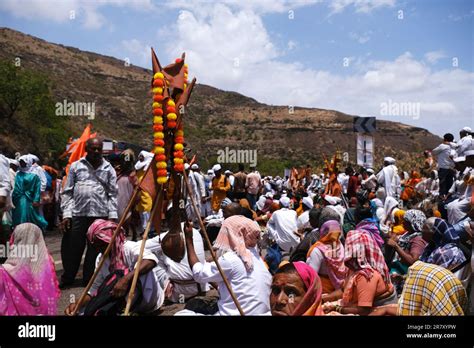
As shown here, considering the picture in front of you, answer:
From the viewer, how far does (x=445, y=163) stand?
9992 millimetres

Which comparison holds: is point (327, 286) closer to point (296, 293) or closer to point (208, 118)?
point (296, 293)

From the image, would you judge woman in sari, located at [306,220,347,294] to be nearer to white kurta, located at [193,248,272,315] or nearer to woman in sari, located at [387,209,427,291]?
woman in sari, located at [387,209,427,291]

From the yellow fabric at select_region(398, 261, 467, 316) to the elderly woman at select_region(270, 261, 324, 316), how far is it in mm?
603

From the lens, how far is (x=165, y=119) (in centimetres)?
401

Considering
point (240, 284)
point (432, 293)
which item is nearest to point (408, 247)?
point (432, 293)

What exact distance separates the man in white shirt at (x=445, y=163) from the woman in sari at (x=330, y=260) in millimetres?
5658

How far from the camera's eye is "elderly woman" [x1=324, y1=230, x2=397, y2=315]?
3.89 metres

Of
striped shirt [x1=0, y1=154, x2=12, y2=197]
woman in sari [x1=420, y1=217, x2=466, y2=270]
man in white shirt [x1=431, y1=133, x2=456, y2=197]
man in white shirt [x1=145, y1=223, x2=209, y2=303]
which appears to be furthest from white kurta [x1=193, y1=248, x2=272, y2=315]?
man in white shirt [x1=431, y1=133, x2=456, y2=197]

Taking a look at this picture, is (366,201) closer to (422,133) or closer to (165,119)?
(165,119)

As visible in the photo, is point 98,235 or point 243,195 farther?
point 243,195

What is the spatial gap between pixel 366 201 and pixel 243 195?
654 cm

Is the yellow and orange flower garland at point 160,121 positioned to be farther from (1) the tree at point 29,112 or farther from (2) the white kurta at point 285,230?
(1) the tree at point 29,112
